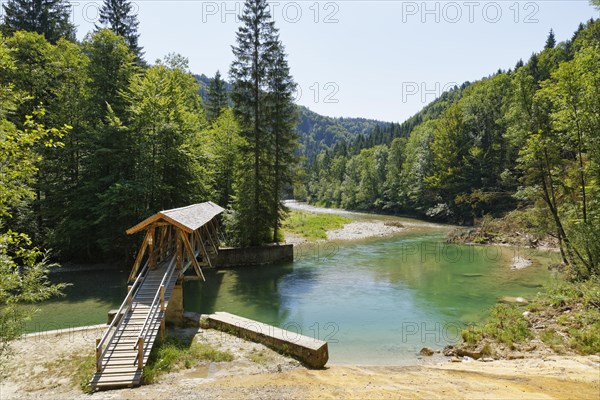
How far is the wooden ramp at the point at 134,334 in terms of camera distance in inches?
372

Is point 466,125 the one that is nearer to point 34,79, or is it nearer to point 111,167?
point 111,167

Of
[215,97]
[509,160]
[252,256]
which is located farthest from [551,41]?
[252,256]

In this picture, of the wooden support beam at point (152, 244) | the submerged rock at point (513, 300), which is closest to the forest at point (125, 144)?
the wooden support beam at point (152, 244)

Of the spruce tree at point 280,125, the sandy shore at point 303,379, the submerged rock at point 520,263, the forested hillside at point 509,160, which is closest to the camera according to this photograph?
the sandy shore at point 303,379

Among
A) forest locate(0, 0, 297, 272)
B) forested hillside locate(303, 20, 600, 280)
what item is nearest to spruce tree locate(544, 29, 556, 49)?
forested hillside locate(303, 20, 600, 280)

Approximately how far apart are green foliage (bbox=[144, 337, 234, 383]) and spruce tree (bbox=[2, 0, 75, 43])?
36766mm

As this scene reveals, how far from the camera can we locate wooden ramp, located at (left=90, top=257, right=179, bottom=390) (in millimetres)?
9438

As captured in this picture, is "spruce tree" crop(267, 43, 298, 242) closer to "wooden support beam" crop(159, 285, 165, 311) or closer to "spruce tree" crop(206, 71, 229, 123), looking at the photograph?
A: "wooden support beam" crop(159, 285, 165, 311)

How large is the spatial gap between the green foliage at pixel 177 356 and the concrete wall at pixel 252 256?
45.4 feet

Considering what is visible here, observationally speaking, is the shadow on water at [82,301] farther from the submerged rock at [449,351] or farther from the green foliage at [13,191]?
the submerged rock at [449,351]

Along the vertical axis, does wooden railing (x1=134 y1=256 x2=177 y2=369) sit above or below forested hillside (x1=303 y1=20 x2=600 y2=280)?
below

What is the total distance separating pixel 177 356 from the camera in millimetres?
10984

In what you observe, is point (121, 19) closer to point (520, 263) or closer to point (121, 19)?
point (121, 19)

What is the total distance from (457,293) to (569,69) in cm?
1227
